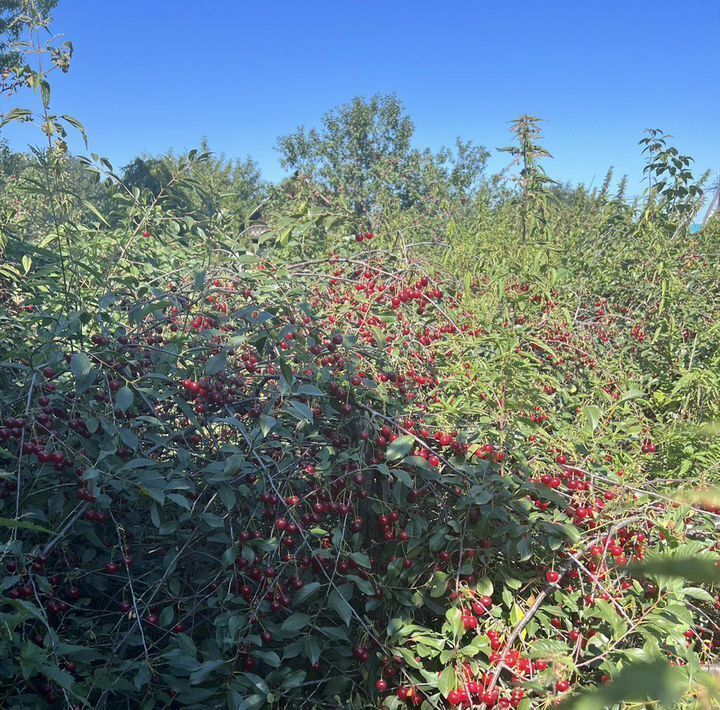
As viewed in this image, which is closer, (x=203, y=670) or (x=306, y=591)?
(x=203, y=670)

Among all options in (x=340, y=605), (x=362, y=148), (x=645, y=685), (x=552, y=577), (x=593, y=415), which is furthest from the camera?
(x=362, y=148)

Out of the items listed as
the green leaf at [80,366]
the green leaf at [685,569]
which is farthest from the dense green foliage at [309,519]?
the green leaf at [685,569]

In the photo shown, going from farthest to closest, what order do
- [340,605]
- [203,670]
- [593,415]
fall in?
[593,415]
[340,605]
[203,670]

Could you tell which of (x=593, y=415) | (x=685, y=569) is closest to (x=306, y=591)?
(x=593, y=415)

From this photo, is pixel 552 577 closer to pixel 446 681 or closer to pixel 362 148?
pixel 446 681

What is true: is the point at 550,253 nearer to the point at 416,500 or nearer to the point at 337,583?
the point at 416,500

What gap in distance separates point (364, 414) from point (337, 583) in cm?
52

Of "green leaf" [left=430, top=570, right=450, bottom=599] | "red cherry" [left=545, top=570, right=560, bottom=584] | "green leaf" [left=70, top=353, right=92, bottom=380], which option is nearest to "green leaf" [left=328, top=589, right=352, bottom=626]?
"green leaf" [left=430, top=570, right=450, bottom=599]

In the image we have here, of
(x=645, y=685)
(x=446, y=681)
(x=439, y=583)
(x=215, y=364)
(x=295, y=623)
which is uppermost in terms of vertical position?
(x=215, y=364)

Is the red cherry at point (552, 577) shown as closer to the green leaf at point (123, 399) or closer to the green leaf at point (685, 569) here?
the green leaf at point (123, 399)

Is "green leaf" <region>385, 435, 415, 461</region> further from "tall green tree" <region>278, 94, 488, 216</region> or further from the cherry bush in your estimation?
"tall green tree" <region>278, 94, 488, 216</region>

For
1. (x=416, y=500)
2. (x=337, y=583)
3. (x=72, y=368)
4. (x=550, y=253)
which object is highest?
(x=550, y=253)

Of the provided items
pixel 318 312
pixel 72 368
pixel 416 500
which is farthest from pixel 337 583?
pixel 318 312

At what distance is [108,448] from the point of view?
6.07ft
